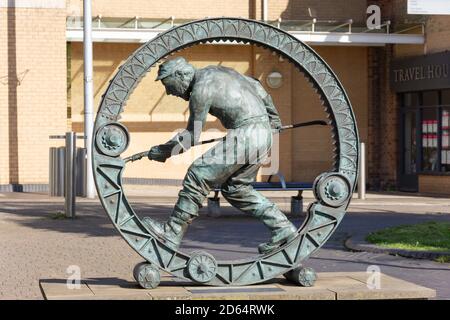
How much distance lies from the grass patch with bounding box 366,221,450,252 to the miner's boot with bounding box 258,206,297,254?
4.86 metres

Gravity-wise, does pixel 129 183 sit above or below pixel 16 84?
below

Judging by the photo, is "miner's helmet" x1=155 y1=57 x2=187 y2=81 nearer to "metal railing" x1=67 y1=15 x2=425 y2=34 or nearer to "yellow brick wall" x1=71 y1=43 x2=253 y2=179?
"metal railing" x1=67 y1=15 x2=425 y2=34

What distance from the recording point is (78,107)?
26375mm

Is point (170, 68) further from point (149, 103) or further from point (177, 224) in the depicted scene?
point (149, 103)

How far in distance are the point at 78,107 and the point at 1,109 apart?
254 cm

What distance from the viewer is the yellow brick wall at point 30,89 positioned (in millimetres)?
24188

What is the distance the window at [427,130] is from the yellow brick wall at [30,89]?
361 inches

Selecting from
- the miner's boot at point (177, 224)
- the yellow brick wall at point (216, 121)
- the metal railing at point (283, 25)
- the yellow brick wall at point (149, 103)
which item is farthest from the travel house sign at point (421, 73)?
the miner's boot at point (177, 224)

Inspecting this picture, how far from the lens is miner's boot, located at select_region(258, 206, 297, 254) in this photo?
7.83 m

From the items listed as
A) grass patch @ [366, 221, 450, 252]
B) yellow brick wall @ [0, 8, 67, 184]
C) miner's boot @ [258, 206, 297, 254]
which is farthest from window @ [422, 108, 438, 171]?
miner's boot @ [258, 206, 297, 254]

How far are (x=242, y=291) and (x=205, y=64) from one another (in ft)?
64.9

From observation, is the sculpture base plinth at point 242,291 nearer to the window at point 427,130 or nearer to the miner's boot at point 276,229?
the miner's boot at point 276,229

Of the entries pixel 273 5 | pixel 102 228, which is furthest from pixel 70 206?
pixel 273 5
